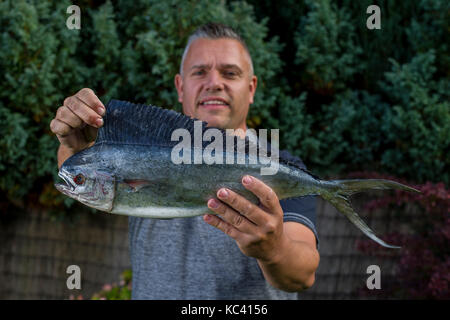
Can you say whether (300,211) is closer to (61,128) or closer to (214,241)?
(214,241)

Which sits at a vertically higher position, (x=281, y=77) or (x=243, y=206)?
(x=281, y=77)

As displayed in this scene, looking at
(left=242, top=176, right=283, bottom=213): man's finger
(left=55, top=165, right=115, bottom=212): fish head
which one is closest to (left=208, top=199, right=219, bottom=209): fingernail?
(left=242, top=176, right=283, bottom=213): man's finger

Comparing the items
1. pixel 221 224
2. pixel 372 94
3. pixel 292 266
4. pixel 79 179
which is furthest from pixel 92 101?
pixel 372 94

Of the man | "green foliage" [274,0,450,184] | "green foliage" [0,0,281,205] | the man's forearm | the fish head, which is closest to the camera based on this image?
the fish head

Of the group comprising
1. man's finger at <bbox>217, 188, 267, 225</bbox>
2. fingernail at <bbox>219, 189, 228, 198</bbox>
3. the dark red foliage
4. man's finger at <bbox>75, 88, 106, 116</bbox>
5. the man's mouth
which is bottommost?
the dark red foliage

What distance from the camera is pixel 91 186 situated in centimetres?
190

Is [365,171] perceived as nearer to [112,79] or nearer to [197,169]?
[112,79]

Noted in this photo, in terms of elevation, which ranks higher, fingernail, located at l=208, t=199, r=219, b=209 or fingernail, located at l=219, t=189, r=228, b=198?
fingernail, located at l=219, t=189, r=228, b=198

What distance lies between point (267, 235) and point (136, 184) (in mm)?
730

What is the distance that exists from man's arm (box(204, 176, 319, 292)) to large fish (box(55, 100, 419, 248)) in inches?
2.3

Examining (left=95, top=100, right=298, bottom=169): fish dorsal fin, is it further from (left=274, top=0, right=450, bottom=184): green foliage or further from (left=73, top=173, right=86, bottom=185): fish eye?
(left=274, top=0, right=450, bottom=184): green foliage

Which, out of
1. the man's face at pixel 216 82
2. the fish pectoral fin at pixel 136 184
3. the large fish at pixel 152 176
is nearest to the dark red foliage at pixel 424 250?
the man's face at pixel 216 82

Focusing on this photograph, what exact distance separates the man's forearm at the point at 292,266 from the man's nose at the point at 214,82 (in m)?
1.26

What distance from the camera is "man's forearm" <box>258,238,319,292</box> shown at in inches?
98.6
